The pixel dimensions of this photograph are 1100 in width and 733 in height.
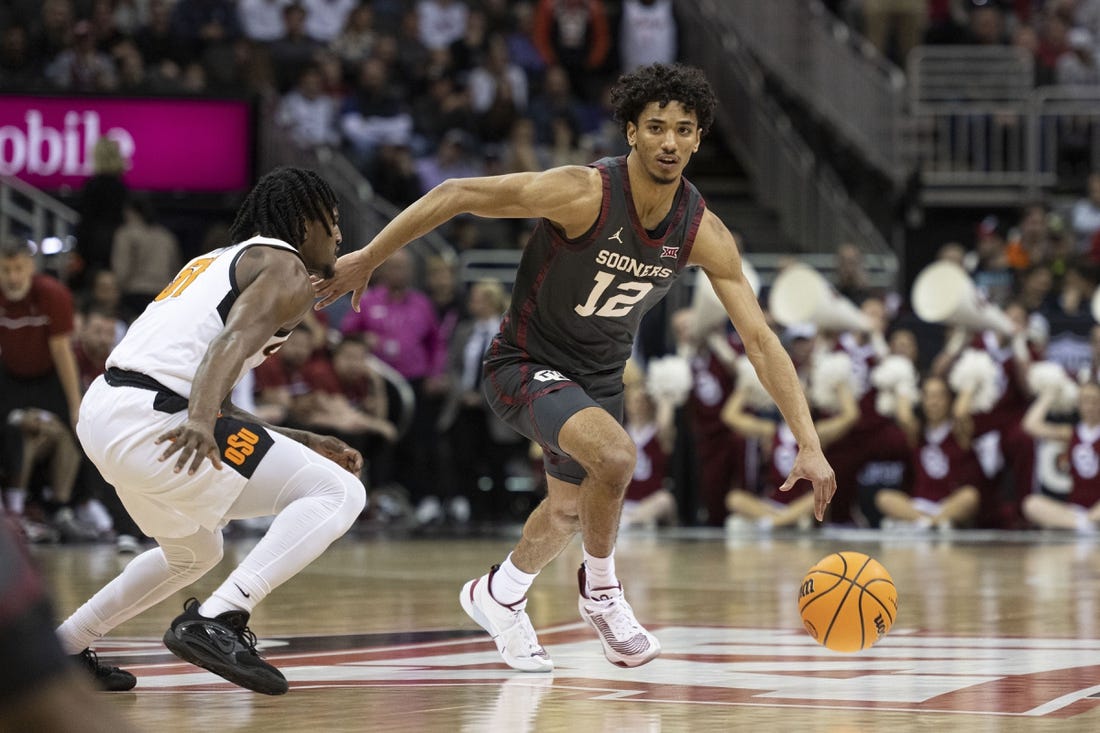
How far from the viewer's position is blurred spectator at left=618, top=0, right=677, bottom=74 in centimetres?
1981

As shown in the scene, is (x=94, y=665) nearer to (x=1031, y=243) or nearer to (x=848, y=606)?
(x=848, y=606)

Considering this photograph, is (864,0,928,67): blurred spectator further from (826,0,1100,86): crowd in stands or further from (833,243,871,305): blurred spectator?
(833,243,871,305): blurred spectator

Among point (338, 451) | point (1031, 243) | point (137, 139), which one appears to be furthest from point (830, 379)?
point (338, 451)

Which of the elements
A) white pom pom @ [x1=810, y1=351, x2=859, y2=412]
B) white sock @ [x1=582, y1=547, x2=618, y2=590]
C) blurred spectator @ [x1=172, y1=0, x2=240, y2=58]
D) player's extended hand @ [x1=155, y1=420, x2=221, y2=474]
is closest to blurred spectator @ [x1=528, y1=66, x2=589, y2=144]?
blurred spectator @ [x1=172, y1=0, x2=240, y2=58]

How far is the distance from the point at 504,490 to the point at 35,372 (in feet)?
14.9

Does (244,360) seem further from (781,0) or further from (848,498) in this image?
(781,0)

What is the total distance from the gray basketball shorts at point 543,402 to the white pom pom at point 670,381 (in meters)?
8.41

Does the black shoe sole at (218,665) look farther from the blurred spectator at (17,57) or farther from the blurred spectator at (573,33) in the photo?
the blurred spectator at (573,33)

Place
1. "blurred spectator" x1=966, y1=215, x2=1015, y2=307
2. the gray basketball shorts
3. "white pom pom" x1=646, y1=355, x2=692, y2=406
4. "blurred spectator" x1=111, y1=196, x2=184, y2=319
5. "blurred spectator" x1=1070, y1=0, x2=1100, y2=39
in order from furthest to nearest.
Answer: "blurred spectator" x1=1070, y1=0, x2=1100, y2=39, "blurred spectator" x1=966, y1=215, x2=1015, y2=307, "white pom pom" x1=646, y1=355, x2=692, y2=406, "blurred spectator" x1=111, y1=196, x2=184, y2=319, the gray basketball shorts

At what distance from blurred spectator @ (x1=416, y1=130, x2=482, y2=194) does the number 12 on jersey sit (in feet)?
37.4

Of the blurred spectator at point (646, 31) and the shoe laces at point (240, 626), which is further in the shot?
the blurred spectator at point (646, 31)

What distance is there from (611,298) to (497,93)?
1284 centimetres

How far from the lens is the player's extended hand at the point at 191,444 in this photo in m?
5.00

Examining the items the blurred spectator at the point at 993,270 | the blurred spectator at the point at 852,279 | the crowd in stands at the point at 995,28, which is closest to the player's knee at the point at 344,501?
the blurred spectator at the point at 852,279
